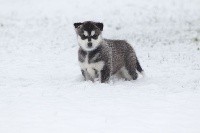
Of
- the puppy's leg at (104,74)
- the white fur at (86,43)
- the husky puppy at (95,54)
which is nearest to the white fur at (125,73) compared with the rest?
the husky puppy at (95,54)

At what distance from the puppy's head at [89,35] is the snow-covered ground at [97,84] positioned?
0.96 m

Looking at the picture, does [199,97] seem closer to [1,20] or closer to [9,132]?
[9,132]

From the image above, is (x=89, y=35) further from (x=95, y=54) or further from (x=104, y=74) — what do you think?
(x=104, y=74)

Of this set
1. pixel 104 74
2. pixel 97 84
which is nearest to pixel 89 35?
pixel 104 74

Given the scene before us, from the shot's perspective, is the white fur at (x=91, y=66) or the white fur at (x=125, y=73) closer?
the white fur at (x=91, y=66)

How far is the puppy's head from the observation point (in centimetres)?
1081

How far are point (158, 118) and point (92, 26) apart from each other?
3.43 m

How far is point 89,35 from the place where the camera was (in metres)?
10.8

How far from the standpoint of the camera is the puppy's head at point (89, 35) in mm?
10812

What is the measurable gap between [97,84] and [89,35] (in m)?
1.22

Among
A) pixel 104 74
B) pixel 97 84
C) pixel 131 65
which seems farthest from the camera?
pixel 131 65

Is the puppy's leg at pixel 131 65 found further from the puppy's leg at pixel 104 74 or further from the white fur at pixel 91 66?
the white fur at pixel 91 66

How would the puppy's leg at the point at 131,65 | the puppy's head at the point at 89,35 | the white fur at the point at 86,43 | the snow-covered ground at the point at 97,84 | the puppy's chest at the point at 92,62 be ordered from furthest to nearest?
the puppy's leg at the point at 131,65, the puppy's chest at the point at 92,62, the white fur at the point at 86,43, the puppy's head at the point at 89,35, the snow-covered ground at the point at 97,84

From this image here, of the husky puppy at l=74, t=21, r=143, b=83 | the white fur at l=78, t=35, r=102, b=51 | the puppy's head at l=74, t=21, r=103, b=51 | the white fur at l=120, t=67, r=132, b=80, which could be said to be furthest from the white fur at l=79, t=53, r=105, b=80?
the white fur at l=120, t=67, r=132, b=80
